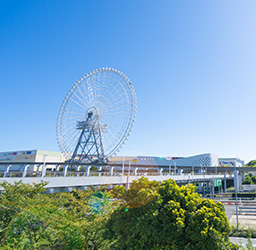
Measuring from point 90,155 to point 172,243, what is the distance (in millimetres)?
48391

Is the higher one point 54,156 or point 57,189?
point 54,156

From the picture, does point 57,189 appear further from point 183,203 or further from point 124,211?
point 183,203

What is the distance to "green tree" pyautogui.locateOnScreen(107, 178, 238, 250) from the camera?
6973 mm

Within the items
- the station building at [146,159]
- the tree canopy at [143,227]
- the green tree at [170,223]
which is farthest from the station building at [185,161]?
the green tree at [170,223]

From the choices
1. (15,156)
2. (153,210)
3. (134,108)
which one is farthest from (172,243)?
(15,156)

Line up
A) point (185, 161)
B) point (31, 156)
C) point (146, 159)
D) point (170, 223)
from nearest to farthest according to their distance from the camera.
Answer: point (170, 223), point (31, 156), point (185, 161), point (146, 159)

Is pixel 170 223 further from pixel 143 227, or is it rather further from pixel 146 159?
pixel 146 159

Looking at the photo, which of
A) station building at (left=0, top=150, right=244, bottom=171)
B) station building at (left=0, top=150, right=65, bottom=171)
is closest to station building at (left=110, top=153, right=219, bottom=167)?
station building at (left=0, top=150, right=244, bottom=171)

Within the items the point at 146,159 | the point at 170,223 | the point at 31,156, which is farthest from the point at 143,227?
the point at 146,159

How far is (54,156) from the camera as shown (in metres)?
92.5

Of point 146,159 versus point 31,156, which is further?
point 146,159

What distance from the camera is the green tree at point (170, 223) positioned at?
6.97 metres

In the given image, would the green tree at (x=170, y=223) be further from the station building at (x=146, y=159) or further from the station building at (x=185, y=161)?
the station building at (x=185, y=161)

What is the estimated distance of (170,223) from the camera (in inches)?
282
